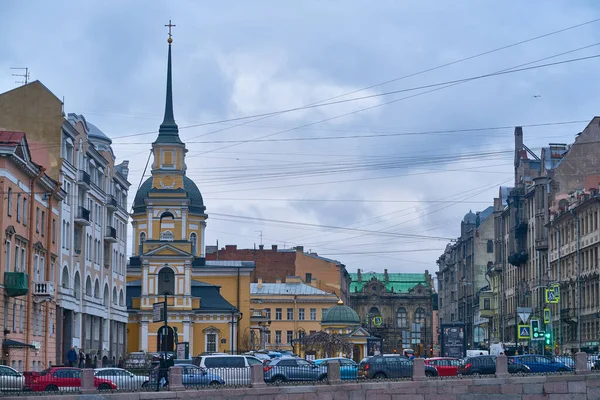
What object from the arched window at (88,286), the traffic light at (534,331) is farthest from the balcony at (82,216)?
the traffic light at (534,331)

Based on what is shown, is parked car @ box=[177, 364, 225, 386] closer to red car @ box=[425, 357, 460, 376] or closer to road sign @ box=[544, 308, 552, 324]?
red car @ box=[425, 357, 460, 376]

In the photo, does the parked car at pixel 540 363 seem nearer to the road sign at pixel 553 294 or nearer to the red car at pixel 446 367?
the red car at pixel 446 367

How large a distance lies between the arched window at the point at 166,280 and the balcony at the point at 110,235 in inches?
1104

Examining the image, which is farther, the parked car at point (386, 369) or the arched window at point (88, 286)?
the arched window at point (88, 286)

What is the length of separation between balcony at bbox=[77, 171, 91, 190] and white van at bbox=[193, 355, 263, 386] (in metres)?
22.3

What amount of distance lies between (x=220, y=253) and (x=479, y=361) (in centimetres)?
10449

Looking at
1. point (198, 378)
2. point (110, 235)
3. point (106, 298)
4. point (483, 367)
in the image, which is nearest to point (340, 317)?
point (106, 298)

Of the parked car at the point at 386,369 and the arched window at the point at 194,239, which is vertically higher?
the arched window at the point at 194,239

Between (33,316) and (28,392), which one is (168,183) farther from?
(28,392)

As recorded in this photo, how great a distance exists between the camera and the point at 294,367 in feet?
165

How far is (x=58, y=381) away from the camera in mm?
45531

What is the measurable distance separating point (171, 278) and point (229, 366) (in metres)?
62.7

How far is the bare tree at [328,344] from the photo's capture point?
107350 mm

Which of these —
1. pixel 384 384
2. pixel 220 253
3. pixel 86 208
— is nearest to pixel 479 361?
pixel 384 384
